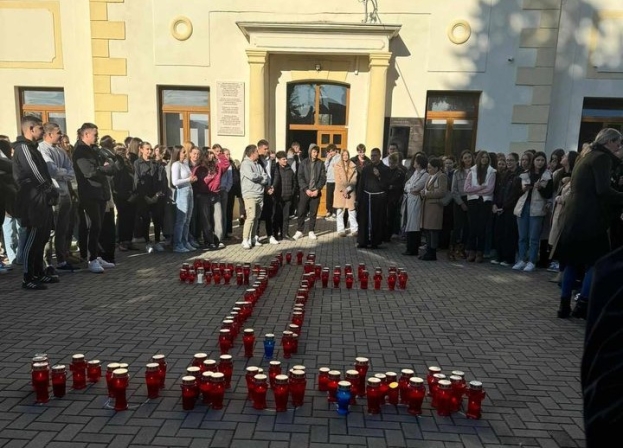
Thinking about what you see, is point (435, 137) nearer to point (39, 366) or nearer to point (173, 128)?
point (173, 128)

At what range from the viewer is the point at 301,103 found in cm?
1389

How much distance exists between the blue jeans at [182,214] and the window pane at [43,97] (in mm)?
7766

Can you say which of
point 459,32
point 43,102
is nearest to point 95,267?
point 43,102

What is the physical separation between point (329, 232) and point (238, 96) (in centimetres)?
494

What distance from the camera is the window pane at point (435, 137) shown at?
13.5 metres

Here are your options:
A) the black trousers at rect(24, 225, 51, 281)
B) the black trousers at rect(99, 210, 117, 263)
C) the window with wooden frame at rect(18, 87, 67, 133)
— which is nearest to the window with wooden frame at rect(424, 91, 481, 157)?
the black trousers at rect(99, 210, 117, 263)

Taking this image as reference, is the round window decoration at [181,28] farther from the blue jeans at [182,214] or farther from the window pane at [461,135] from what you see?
the window pane at [461,135]

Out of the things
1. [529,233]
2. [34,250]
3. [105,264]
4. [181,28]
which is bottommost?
[105,264]

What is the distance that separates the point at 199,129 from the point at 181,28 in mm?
2887

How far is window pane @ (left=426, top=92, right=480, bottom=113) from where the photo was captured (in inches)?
525

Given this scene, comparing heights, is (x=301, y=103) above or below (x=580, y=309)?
above

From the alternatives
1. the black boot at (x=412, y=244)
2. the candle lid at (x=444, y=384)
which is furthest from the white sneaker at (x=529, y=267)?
the candle lid at (x=444, y=384)

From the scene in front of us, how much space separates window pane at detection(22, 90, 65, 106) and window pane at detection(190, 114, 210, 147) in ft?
13.4

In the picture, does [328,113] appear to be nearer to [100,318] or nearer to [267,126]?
[267,126]
